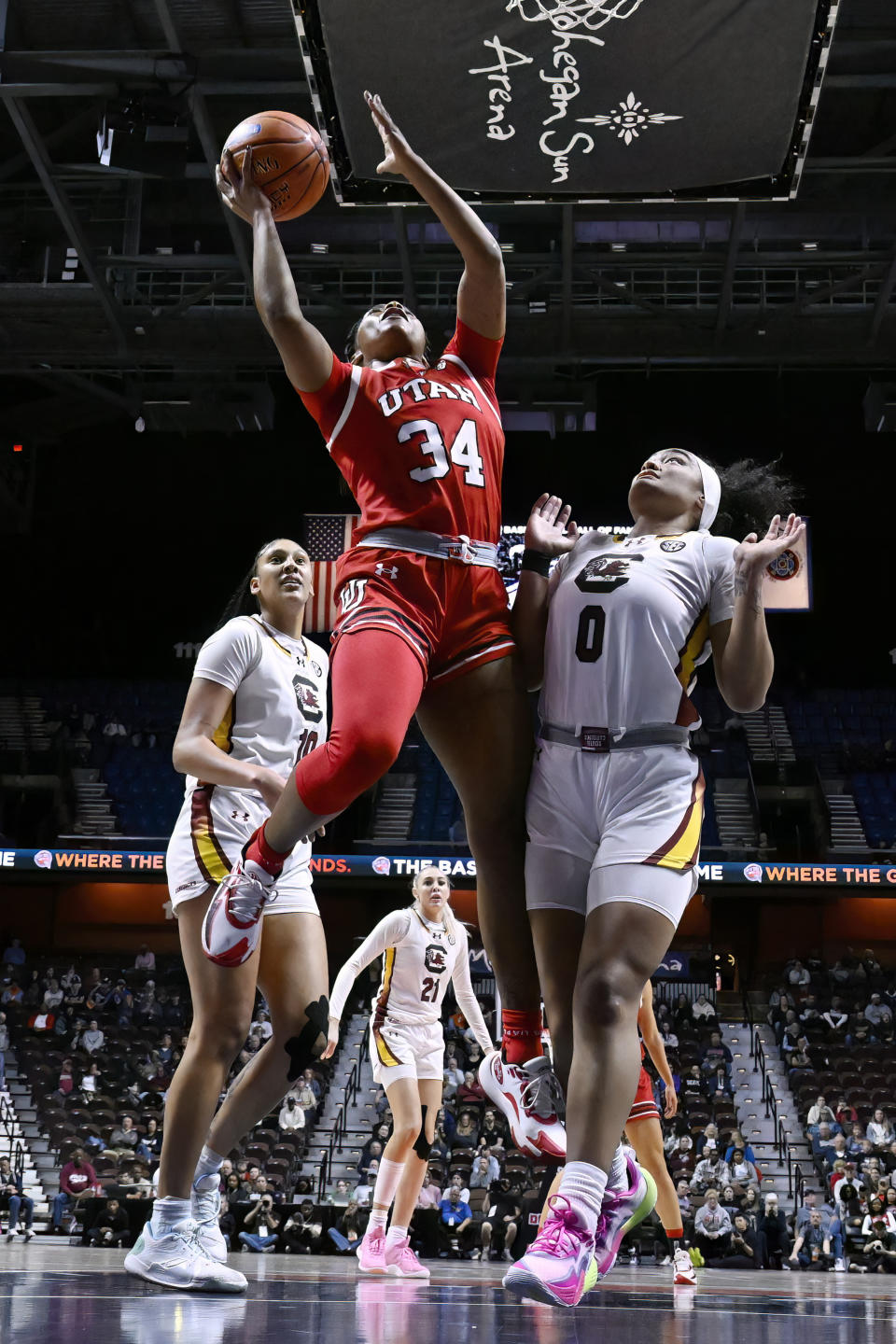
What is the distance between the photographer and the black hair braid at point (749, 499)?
15.3 feet

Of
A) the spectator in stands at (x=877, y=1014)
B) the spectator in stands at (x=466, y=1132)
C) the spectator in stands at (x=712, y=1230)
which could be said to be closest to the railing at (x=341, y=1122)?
the spectator in stands at (x=466, y=1132)

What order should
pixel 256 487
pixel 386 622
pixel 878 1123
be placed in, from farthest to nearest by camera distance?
pixel 256 487, pixel 878 1123, pixel 386 622

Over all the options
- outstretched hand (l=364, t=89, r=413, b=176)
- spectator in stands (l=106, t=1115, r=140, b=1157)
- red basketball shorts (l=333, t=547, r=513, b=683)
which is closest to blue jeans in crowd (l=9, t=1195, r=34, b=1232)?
spectator in stands (l=106, t=1115, r=140, b=1157)

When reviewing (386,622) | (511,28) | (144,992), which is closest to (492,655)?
(386,622)

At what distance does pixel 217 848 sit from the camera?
179 inches

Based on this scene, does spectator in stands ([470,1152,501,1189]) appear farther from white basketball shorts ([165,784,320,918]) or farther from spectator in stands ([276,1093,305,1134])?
white basketball shorts ([165,784,320,918])

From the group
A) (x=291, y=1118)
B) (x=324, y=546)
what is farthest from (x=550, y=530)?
(x=324, y=546)

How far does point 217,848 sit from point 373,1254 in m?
4.69

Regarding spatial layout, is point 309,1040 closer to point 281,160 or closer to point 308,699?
point 308,699

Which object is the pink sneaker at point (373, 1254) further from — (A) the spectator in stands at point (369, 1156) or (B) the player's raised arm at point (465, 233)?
(A) the spectator in stands at point (369, 1156)

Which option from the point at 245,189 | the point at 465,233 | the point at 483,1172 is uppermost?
the point at 245,189

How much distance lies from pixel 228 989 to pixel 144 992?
740 inches

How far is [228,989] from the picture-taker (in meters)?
4.27

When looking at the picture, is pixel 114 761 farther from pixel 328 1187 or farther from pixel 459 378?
pixel 459 378
